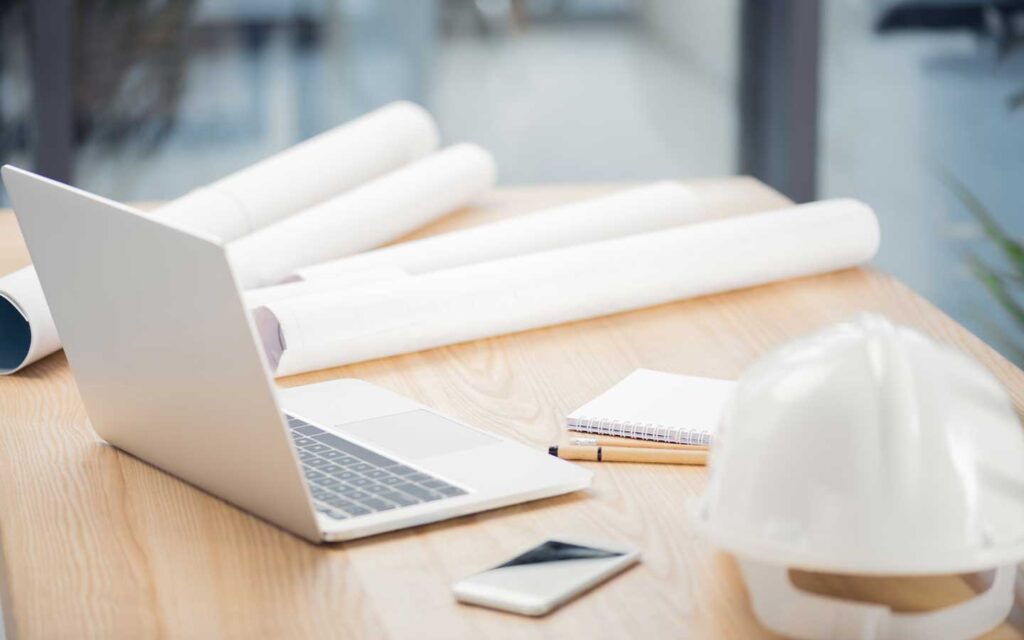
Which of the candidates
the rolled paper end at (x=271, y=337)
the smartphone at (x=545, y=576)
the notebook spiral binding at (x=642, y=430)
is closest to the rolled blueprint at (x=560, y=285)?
the rolled paper end at (x=271, y=337)

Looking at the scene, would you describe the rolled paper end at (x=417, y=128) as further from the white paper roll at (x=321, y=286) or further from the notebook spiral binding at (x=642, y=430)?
the notebook spiral binding at (x=642, y=430)

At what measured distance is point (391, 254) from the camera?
4.57 ft

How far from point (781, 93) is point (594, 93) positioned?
0.36 metres

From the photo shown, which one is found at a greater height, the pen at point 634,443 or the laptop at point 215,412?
the laptop at point 215,412

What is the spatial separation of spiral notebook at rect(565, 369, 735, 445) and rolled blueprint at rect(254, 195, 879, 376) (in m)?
0.19

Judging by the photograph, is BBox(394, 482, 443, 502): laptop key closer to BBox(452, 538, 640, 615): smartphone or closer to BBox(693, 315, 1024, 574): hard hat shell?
BBox(452, 538, 640, 615): smartphone

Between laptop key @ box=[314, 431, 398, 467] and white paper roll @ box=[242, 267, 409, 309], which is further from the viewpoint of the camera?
white paper roll @ box=[242, 267, 409, 309]

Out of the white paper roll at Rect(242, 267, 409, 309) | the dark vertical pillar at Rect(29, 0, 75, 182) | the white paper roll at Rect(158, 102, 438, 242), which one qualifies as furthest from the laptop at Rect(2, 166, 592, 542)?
the dark vertical pillar at Rect(29, 0, 75, 182)

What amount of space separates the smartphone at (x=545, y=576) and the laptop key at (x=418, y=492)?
0.09 metres

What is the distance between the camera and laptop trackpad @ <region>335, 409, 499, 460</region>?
94 cm

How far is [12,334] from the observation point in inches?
49.5

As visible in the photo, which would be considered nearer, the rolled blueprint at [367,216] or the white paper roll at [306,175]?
the rolled blueprint at [367,216]

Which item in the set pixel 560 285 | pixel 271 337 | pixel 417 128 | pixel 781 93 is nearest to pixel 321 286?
pixel 271 337

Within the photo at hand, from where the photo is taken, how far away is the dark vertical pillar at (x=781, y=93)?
2.50m
